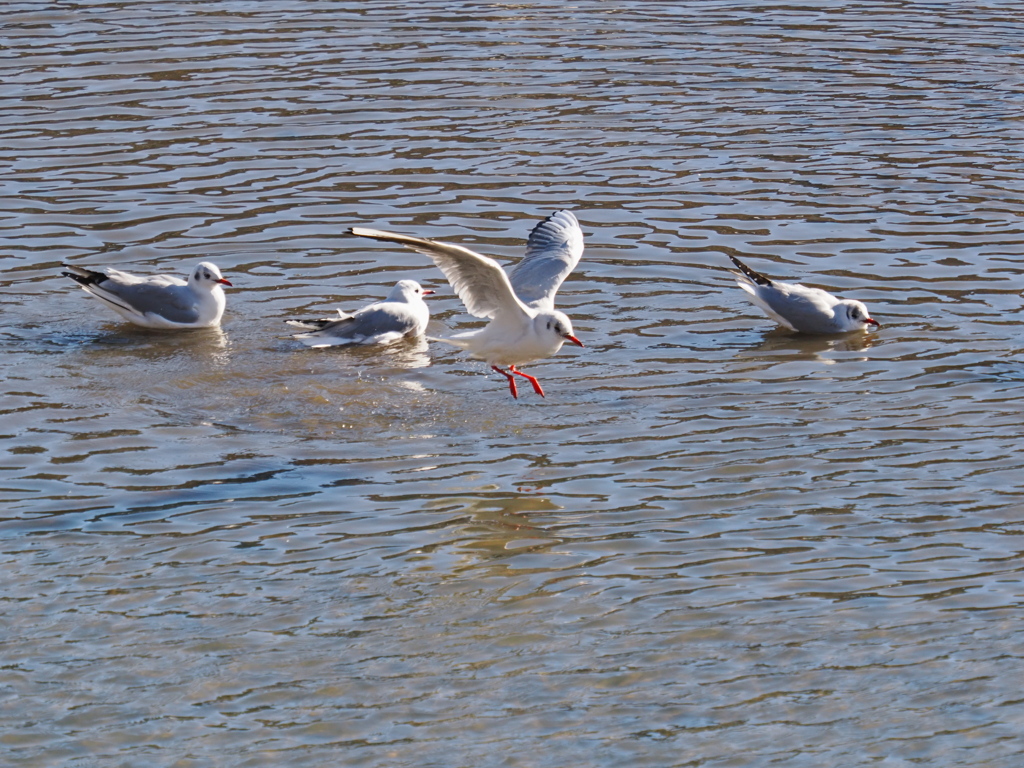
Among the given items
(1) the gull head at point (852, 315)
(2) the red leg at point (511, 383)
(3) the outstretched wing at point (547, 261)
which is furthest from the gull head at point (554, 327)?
(1) the gull head at point (852, 315)

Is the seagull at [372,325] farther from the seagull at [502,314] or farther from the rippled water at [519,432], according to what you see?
the seagull at [502,314]

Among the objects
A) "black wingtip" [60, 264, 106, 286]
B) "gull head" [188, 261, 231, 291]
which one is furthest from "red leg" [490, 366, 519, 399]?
"black wingtip" [60, 264, 106, 286]

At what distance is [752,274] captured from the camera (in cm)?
1232

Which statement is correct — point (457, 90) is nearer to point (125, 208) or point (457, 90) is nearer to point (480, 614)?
point (125, 208)

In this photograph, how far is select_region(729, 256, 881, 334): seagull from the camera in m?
11.8

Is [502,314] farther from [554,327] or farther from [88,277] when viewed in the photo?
[88,277]

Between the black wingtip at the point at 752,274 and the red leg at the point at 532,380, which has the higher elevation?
the black wingtip at the point at 752,274

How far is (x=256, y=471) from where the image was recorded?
9242 millimetres

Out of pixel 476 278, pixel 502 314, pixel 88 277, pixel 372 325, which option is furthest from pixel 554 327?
pixel 88 277

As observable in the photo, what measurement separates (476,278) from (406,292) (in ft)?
6.28

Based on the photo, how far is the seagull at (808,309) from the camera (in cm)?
1180

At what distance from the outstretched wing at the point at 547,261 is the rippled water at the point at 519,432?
0.52 m

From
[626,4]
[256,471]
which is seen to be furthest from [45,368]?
[626,4]

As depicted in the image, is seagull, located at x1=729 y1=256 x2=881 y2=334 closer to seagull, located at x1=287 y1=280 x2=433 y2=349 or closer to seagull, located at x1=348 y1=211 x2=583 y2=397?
seagull, located at x1=348 y1=211 x2=583 y2=397
